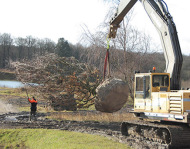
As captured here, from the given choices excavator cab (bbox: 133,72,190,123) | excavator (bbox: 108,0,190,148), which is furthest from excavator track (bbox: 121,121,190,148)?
excavator cab (bbox: 133,72,190,123)

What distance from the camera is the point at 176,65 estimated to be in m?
10.1

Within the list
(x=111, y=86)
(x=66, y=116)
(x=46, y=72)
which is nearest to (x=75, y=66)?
(x=46, y=72)

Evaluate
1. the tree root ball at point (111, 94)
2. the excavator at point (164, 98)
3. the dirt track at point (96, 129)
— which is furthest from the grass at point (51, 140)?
the tree root ball at point (111, 94)

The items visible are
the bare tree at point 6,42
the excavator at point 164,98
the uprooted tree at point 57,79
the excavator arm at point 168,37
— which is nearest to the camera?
the excavator at point 164,98

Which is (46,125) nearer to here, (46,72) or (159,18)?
(46,72)

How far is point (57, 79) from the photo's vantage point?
1566 centimetres

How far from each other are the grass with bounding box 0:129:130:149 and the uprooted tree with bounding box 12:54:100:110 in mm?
3290

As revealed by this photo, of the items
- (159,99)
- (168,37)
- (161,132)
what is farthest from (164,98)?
(168,37)

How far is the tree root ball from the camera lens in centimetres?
1284

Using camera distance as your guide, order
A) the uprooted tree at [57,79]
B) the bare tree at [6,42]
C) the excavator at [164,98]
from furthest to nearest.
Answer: the bare tree at [6,42] → the uprooted tree at [57,79] → the excavator at [164,98]

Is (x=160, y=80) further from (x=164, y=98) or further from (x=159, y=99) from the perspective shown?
(x=164, y=98)

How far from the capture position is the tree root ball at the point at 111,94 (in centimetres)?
1284

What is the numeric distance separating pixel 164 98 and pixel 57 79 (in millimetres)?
7584

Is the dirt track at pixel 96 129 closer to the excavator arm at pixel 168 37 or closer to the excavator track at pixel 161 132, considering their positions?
the excavator track at pixel 161 132
